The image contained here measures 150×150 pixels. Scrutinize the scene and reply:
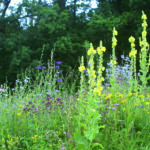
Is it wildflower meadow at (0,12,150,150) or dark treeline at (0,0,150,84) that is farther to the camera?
dark treeline at (0,0,150,84)

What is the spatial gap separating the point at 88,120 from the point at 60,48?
10763 millimetres

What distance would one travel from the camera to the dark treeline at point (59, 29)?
44.2 ft

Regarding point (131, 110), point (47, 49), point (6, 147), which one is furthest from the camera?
point (47, 49)

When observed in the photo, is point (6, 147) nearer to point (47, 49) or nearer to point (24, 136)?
point (24, 136)

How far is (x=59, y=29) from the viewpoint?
45.7 feet

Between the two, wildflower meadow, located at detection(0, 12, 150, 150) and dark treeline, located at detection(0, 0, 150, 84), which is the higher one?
dark treeline, located at detection(0, 0, 150, 84)

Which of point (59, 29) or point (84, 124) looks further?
point (59, 29)

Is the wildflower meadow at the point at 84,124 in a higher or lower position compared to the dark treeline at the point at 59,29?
lower

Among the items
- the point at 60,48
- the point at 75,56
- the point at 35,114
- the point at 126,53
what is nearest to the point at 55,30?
the point at 60,48

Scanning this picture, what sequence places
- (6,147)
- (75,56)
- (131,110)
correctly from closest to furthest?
(6,147), (131,110), (75,56)

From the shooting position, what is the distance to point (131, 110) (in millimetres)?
3434

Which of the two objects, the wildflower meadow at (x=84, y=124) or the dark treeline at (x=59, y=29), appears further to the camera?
the dark treeline at (x=59, y=29)

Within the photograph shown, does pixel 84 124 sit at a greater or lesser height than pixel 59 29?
lesser

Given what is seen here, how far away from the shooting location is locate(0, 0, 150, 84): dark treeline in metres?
13.5
